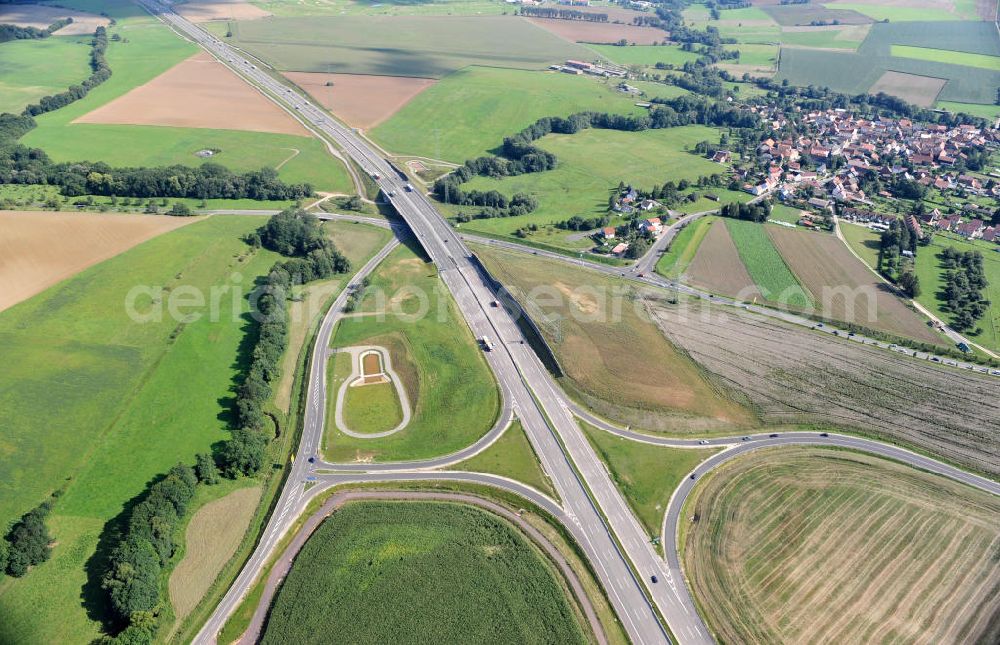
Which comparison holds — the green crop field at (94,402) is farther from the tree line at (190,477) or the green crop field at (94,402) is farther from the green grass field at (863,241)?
the green grass field at (863,241)

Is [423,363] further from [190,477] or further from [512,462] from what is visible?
[190,477]

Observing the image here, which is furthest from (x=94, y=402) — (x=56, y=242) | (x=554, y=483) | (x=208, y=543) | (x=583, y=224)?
(x=583, y=224)

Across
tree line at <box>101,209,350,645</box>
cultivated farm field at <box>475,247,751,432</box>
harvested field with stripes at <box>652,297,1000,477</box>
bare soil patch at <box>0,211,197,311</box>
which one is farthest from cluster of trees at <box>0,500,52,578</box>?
harvested field with stripes at <box>652,297,1000,477</box>

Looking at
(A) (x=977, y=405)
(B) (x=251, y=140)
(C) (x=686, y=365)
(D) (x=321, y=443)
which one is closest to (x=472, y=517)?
(D) (x=321, y=443)

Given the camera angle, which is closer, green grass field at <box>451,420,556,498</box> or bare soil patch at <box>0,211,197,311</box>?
green grass field at <box>451,420,556,498</box>

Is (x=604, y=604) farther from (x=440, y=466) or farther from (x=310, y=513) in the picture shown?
(x=310, y=513)

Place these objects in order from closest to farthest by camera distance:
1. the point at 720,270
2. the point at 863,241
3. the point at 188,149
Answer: the point at 720,270, the point at 863,241, the point at 188,149

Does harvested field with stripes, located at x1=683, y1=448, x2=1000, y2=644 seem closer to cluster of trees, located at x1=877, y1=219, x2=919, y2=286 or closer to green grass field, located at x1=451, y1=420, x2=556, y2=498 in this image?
green grass field, located at x1=451, y1=420, x2=556, y2=498
